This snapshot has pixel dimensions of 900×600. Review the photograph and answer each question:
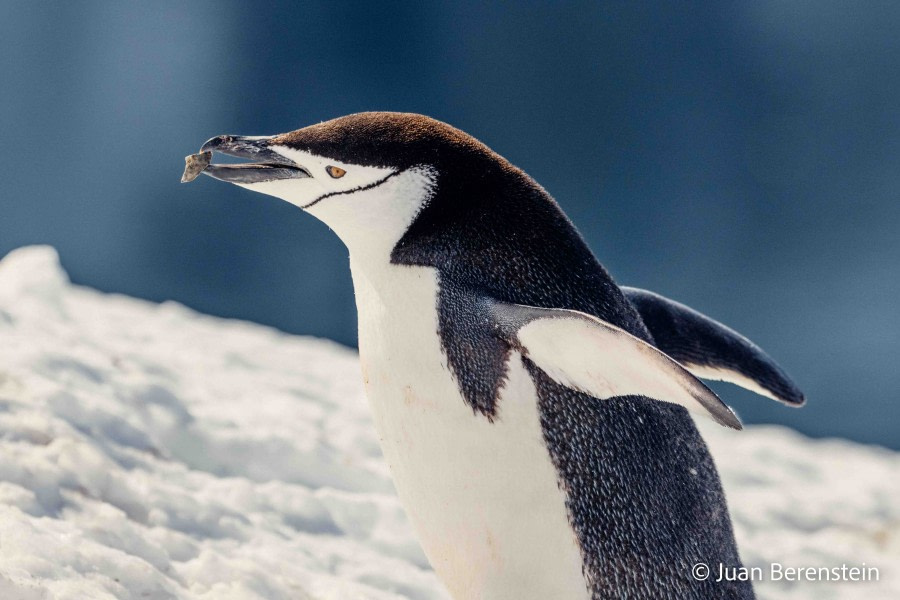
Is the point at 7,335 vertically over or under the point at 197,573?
over

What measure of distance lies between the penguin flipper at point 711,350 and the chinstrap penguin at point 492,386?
0.70ft

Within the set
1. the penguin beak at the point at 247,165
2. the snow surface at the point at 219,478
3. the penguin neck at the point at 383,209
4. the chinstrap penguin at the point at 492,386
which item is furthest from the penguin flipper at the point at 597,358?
the snow surface at the point at 219,478

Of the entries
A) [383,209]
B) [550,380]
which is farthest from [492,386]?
[383,209]

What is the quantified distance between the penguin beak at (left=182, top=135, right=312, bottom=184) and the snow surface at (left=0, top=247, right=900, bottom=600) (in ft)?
2.01

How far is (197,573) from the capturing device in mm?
1655

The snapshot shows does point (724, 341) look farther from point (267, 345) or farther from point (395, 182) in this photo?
point (267, 345)

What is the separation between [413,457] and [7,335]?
1397mm

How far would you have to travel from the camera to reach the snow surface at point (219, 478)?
5.34ft

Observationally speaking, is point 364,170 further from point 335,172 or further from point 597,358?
point 597,358

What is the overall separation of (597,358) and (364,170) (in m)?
0.43

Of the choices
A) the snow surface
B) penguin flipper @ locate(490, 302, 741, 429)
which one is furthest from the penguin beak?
the snow surface

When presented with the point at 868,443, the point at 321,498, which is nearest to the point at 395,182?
the point at 321,498

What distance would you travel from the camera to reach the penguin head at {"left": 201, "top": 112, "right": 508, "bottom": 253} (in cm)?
136

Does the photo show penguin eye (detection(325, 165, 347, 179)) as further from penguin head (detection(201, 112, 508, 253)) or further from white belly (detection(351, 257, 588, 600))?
white belly (detection(351, 257, 588, 600))
